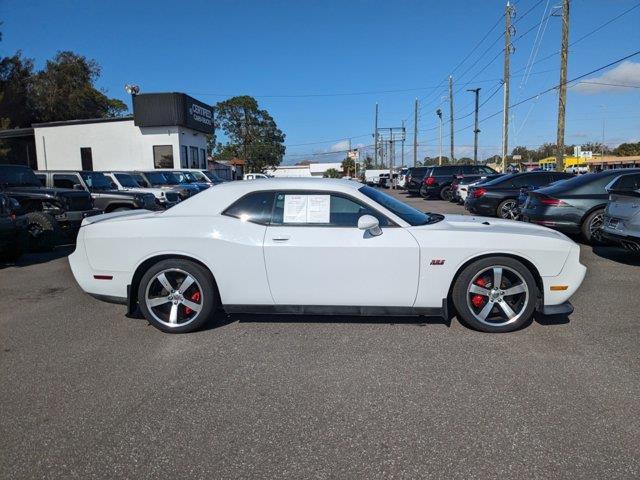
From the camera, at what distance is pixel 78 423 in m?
3.18

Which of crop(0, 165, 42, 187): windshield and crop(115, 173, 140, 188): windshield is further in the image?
crop(115, 173, 140, 188): windshield

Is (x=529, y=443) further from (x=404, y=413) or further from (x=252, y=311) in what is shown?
(x=252, y=311)

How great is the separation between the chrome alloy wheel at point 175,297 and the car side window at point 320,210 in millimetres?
1023

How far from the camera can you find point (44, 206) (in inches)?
432

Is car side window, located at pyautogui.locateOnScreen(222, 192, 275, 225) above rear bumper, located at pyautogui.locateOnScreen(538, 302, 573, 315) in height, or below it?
above

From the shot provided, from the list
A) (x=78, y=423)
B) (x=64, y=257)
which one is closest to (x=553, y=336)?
(x=78, y=423)

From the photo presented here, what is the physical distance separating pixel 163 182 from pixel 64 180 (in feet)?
20.8

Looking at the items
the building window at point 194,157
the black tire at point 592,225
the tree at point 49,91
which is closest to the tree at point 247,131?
the tree at point 49,91

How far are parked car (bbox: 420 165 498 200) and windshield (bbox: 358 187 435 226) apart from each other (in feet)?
65.4

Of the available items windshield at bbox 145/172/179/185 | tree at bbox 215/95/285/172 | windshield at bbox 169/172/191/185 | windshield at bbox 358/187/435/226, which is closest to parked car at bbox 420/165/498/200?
windshield at bbox 169/172/191/185

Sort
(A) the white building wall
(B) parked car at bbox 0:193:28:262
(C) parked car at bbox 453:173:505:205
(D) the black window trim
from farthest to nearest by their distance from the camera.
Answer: (A) the white building wall
(C) parked car at bbox 453:173:505:205
(B) parked car at bbox 0:193:28:262
(D) the black window trim

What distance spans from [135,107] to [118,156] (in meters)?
3.36

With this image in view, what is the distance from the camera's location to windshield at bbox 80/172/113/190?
43.7 feet

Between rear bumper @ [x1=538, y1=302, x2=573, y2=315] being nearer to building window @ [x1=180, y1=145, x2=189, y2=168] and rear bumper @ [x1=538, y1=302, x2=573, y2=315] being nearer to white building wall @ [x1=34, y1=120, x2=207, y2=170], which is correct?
white building wall @ [x1=34, y1=120, x2=207, y2=170]
